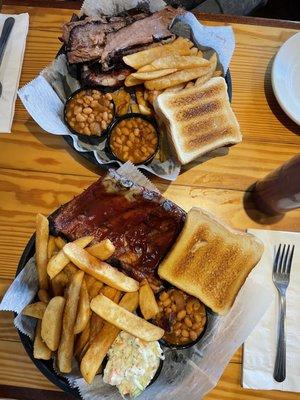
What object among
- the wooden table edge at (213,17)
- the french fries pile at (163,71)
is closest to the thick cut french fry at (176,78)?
the french fries pile at (163,71)

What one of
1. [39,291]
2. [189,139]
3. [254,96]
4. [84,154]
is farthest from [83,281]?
[254,96]

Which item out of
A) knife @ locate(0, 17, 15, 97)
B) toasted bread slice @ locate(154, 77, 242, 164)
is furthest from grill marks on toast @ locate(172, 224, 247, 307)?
knife @ locate(0, 17, 15, 97)

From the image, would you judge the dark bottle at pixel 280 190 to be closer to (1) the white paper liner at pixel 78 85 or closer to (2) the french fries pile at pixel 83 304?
(1) the white paper liner at pixel 78 85

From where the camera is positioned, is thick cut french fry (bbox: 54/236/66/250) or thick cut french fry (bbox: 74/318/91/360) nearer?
thick cut french fry (bbox: 74/318/91/360)

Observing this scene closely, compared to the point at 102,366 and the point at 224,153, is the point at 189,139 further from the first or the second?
the point at 102,366

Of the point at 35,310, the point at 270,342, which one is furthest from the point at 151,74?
the point at 270,342

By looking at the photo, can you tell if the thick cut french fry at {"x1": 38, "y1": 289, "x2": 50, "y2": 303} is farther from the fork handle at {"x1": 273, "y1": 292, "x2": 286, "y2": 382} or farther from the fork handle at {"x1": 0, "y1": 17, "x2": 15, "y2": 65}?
the fork handle at {"x1": 0, "y1": 17, "x2": 15, "y2": 65}

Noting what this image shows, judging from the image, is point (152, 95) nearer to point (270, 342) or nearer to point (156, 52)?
point (156, 52)
